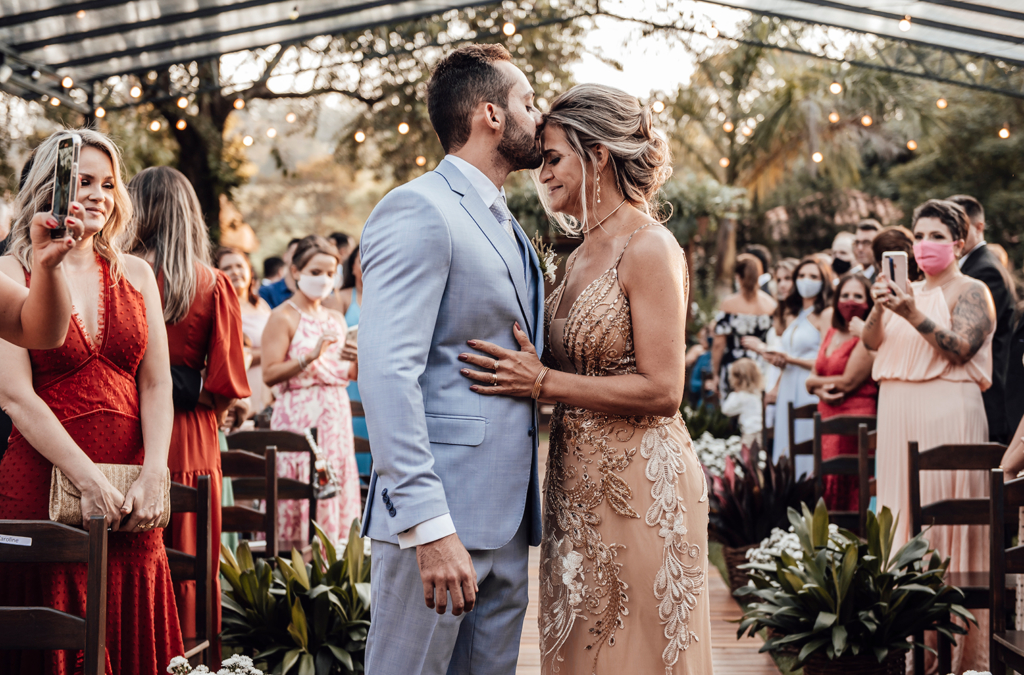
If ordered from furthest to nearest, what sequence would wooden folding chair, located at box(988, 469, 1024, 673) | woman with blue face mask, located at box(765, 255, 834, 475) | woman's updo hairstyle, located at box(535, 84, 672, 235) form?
woman with blue face mask, located at box(765, 255, 834, 475)
wooden folding chair, located at box(988, 469, 1024, 673)
woman's updo hairstyle, located at box(535, 84, 672, 235)

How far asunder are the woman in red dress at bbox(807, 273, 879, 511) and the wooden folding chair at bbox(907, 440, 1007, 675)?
1.83 m

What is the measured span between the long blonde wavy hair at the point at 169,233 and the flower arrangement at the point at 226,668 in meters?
1.46

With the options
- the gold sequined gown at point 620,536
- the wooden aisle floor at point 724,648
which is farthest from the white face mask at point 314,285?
the gold sequined gown at point 620,536

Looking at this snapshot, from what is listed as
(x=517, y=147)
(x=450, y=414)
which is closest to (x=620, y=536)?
(x=450, y=414)

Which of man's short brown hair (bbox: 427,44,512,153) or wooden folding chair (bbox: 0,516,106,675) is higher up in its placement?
man's short brown hair (bbox: 427,44,512,153)

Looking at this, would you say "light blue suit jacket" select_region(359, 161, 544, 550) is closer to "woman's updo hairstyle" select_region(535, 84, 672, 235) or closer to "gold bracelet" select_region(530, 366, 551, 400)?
"gold bracelet" select_region(530, 366, 551, 400)

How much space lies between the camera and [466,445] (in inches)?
83.4

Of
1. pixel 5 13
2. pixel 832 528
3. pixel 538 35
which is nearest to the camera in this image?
pixel 832 528

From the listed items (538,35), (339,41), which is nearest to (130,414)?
(339,41)

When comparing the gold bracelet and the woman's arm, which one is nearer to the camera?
the gold bracelet

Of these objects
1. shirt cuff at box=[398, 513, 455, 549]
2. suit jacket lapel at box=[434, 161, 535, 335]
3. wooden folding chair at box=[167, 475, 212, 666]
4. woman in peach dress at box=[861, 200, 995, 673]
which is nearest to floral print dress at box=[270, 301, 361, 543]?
wooden folding chair at box=[167, 475, 212, 666]

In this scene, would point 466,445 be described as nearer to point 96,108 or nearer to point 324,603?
point 324,603

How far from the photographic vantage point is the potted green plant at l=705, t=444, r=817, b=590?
6.06 m

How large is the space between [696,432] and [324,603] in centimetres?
664
